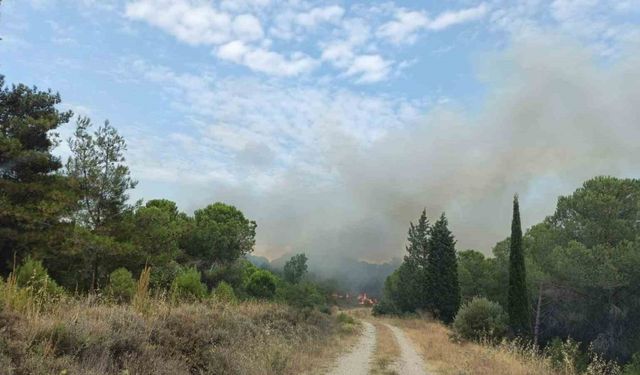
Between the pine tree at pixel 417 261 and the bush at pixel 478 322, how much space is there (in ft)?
111

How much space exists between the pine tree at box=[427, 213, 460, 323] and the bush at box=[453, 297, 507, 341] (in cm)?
2555

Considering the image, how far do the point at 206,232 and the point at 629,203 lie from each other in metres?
41.3

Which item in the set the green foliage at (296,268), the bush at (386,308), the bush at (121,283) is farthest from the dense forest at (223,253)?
the green foliage at (296,268)

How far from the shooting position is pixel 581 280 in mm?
36688

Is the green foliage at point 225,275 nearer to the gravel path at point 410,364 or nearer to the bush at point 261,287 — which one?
the bush at point 261,287

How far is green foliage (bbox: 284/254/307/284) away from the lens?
104575 millimetres

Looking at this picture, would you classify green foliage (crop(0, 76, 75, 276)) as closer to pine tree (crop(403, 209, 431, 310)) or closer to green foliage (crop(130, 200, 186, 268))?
green foliage (crop(130, 200, 186, 268))

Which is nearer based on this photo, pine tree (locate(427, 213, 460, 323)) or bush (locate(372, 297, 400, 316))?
pine tree (locate(427, 213, 460, 323))

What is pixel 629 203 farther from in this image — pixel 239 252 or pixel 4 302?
pixel 4 302

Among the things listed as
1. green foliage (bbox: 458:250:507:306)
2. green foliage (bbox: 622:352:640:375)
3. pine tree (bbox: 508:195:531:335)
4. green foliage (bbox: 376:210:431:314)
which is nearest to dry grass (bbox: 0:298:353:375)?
green foliage (bbox: 622:352:640:375)

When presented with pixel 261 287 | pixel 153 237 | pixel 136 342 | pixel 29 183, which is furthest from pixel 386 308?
pixel 136 342

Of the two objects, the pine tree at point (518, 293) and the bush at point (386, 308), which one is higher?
the pine tree at point (518, 293)

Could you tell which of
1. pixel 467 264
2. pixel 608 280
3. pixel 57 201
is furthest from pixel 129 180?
pixel 467 264

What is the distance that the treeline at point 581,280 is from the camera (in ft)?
114
